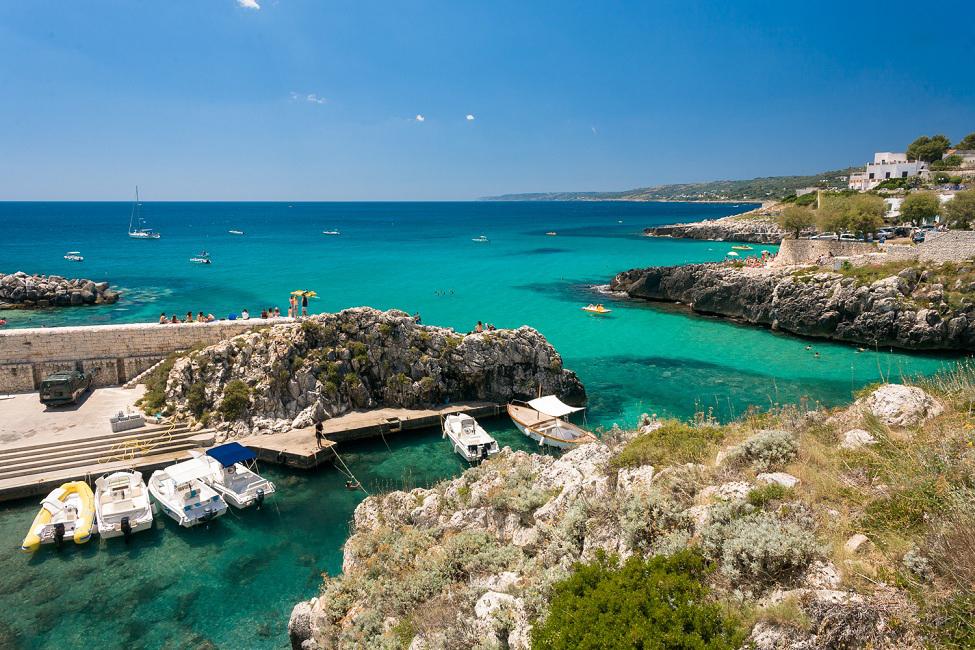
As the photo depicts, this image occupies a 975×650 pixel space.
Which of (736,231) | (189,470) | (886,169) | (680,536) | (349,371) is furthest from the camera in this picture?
(736,231)

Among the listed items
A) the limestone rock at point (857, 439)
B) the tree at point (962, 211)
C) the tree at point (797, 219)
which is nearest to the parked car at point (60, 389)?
the limestone rock at point (857, 439)

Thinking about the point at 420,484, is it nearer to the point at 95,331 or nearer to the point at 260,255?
the point at 95,331

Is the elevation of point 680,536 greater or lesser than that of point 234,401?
greater

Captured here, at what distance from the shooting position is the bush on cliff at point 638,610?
5.32 m

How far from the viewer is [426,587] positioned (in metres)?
8.37

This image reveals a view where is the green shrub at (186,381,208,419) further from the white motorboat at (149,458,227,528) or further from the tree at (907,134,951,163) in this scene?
the tree at (907,134,951,163)

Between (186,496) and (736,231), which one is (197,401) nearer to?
(186,496)

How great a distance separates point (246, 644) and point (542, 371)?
17.4m

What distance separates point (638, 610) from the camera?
5684mm

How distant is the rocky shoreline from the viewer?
3744 inches

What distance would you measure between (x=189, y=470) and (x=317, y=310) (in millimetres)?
27445

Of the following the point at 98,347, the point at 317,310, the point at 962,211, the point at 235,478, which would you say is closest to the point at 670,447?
the point at 235,478

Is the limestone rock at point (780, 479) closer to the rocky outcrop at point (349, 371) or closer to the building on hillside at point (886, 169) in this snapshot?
the rocky outcrop at point (349, 371)

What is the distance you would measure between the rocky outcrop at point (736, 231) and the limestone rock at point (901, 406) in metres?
94.7
